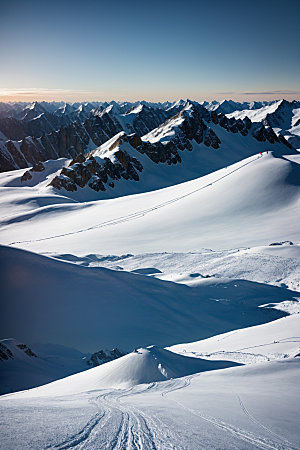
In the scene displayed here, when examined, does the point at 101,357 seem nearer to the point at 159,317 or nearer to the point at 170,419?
the point at 159,317

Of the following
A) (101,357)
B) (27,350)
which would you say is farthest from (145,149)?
(27,350)

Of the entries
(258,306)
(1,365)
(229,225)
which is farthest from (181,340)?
(229,225)

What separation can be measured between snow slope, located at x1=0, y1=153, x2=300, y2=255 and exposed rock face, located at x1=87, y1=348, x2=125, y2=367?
2031cm

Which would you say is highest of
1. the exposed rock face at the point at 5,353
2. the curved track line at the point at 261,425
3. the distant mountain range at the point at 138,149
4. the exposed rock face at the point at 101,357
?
the distant mountain range at the point at 138,149

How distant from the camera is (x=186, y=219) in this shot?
46781 mm

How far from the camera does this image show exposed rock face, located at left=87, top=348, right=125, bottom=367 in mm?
17372

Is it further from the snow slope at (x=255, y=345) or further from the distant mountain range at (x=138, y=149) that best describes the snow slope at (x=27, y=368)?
the distant mountain range at (x=138, y=149)

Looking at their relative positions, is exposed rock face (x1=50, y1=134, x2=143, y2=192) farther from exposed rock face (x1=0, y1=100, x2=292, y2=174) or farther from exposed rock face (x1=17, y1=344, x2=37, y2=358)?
exposed rock face (x1=17, y1=344, x2=37, y2=358)

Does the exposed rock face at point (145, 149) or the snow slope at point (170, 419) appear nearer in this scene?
the snow slope at point (170, 419)

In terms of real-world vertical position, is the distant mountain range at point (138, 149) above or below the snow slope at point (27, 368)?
above

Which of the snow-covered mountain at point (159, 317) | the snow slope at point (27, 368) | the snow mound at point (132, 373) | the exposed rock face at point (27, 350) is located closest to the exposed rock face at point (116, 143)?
the snow-covered mountain at point (159, 317)

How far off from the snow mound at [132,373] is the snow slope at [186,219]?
2494 centimetres

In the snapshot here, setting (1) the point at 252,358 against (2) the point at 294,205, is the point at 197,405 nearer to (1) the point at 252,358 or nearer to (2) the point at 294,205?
(1) the point at 252,358

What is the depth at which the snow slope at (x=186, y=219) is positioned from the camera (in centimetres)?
3956
